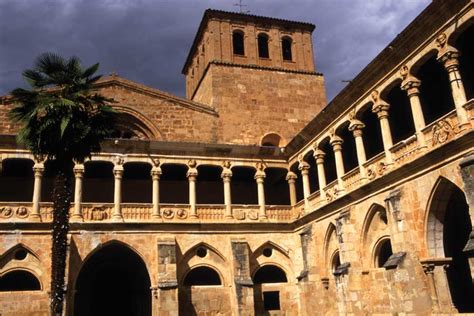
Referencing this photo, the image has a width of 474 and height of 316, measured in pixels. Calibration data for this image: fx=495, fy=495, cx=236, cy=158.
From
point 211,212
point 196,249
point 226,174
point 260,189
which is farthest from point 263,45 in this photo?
point 196,249

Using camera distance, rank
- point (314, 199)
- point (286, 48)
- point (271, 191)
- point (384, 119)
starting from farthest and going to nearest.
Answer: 1. point (286, 48)
2. point (271, 191)
3. point (314, 199)
4. point (384, 119)

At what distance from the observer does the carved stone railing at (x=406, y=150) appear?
15.3 metres

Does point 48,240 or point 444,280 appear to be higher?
point 48,240

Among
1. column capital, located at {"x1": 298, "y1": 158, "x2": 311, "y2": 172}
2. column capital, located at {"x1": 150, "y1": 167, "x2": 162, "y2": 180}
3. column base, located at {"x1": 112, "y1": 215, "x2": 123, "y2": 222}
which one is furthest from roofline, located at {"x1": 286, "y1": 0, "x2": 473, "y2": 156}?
column base, located at {"x1": 112, "y1": 215, "x2": 123, "y2": 222}

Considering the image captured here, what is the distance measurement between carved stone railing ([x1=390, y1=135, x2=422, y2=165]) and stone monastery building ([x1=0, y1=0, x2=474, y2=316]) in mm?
63

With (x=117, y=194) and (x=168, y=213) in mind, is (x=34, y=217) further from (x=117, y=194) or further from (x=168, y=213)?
(x=168, y=213)

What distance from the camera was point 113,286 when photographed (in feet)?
85.7

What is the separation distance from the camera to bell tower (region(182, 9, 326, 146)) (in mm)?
27531

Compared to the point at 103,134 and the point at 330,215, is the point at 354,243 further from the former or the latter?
the point at 103,134

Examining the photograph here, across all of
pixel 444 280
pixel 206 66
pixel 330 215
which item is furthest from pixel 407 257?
pixel 206 66

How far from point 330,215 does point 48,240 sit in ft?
38.5

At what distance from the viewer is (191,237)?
2228 cm

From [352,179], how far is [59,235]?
10.8m

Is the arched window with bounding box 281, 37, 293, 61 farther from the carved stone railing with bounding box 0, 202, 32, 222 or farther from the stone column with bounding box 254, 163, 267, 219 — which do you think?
the carved stone railing with bounding box 0, 202, 32, 222
